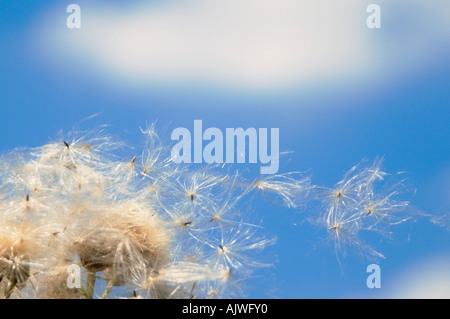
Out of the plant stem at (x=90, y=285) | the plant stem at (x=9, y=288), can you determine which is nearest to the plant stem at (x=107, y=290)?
the plant stem at (x=90, y=285)

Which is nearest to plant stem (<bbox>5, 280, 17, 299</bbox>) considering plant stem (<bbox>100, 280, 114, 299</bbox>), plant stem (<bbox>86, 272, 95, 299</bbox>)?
plant stem (<bbox>86, 272, 95, 299</bbox>)

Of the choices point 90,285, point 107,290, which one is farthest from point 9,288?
point 107,290

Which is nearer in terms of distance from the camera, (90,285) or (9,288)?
(9,288)

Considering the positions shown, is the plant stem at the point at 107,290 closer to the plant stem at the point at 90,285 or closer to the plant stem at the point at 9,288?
the plant stem at the point at 90,285

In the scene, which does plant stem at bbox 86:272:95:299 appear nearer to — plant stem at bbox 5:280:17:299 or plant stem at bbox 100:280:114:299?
plant stem at bbox 100:280:114:299

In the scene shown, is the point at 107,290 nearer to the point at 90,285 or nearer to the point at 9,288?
the point at 90,285
